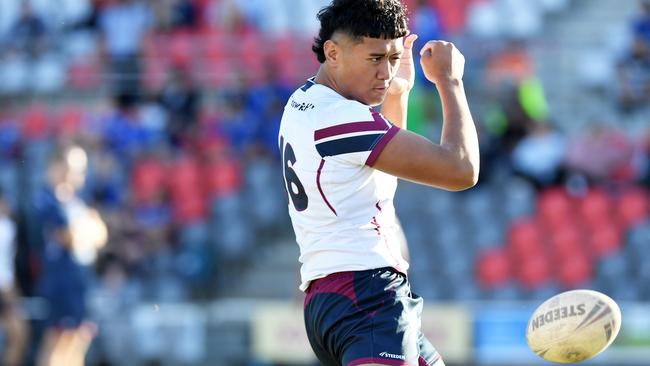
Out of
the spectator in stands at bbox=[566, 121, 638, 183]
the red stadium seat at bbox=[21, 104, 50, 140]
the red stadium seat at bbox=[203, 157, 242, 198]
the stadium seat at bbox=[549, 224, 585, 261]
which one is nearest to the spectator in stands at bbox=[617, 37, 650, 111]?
the spectator in stands at bbox=[566, 121, 638, 183]

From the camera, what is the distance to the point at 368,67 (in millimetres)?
4547

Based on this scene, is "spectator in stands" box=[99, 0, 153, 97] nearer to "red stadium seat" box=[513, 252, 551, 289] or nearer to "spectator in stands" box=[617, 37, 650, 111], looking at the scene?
"red stadium seat" box=[513, 252, 551, 289]

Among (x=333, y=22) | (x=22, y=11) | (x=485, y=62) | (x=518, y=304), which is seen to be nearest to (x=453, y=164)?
(x=333, y=22)

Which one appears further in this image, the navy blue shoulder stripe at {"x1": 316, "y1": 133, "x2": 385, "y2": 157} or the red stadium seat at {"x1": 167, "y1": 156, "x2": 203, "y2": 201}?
the red stadium seat at {"x1": 167, "y1": 156, "x2": 203, "y2": 201}

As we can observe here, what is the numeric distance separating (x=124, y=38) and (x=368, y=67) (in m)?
11.4

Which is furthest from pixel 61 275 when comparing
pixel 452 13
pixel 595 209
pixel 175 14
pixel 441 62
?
pixel 452 13

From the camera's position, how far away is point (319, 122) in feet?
14.6

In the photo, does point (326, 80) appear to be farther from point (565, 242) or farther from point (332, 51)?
point (565, 242)

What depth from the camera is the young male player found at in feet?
14.3

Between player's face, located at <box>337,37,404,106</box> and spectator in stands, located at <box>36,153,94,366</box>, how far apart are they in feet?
16.8

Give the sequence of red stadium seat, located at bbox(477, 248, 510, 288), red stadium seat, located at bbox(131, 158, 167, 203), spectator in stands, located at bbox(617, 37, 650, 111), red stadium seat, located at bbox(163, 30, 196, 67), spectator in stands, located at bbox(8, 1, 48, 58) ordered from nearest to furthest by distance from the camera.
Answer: red stadium seat, located at bbox(477, 248, 510, 288) → red stadium seat, located at bbox(131, 158, 167, 203) → spectator in stands, located at bbox(617, 37, 650, 111) → red stadium seat, located at bbox(163, 30, 196, 67) → spectator in stands, located at bbox(8, 1, 48, 58)

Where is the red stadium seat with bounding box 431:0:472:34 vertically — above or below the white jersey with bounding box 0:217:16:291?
above

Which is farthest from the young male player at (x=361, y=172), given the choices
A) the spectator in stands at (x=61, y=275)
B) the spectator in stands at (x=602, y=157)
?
the spectator in stands at (x=602, y=157)

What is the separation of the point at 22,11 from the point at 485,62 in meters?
6.31
